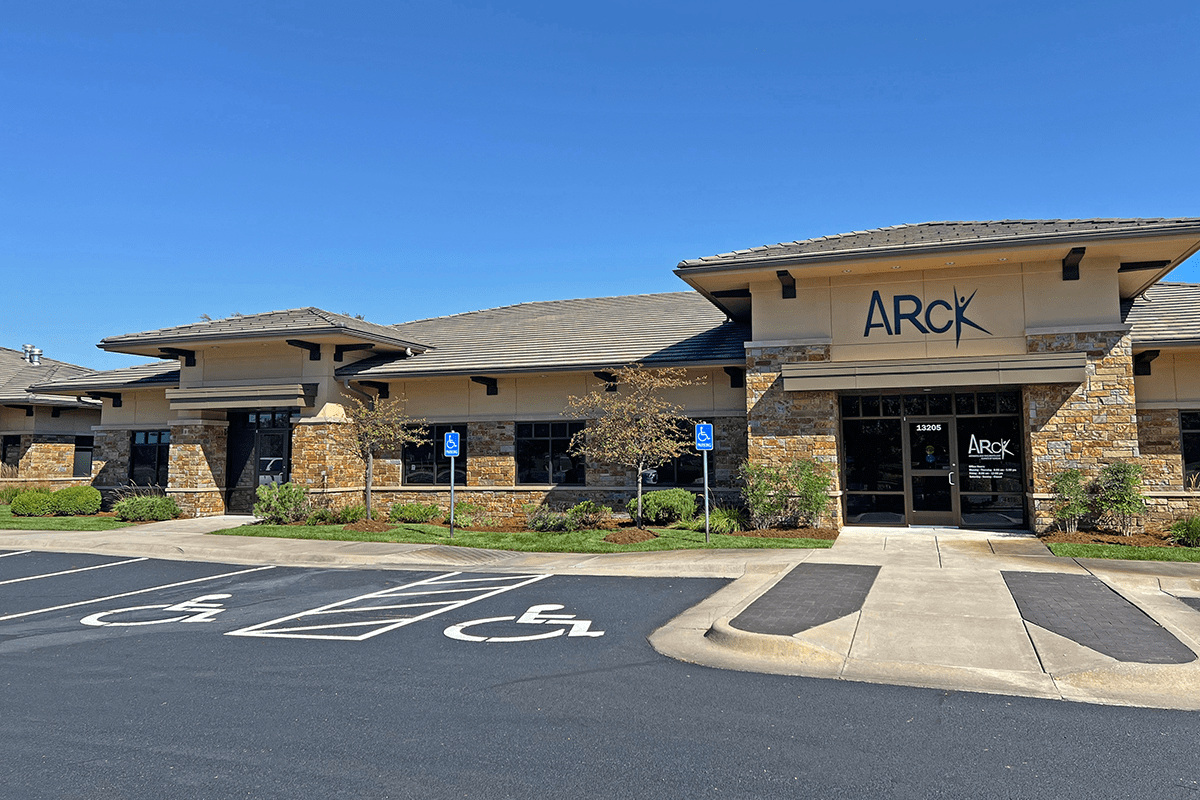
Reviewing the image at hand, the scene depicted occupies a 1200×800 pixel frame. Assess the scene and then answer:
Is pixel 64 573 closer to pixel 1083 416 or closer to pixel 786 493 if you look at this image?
pixel 786 493

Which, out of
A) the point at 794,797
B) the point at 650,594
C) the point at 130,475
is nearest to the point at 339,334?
the point at 130,475

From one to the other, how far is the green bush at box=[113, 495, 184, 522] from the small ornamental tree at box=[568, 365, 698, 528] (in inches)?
437

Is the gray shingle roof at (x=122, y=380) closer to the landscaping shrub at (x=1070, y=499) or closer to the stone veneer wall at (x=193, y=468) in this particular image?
the stone veneer wall at (x=193, y=468)

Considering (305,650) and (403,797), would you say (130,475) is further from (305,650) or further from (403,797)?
(403,797)

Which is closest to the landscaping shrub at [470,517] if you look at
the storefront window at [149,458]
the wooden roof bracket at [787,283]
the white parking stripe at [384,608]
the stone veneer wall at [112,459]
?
the white parking stripe at [384,608]

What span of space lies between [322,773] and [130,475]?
23.0 m

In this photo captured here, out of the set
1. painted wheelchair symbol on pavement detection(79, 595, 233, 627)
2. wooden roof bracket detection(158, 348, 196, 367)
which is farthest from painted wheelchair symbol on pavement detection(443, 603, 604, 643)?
wooden roof bracket detection(158, 348, 196, 367)

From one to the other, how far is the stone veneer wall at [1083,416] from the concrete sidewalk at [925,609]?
1553 millimetres

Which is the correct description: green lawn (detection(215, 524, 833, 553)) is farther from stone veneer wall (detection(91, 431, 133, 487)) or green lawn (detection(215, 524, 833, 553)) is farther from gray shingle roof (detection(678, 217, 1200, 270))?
stone veneer wall (detection(91, 431, 133, 487))

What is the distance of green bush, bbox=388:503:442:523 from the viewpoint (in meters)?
19.0

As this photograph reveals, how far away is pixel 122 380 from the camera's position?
2373 centimetres

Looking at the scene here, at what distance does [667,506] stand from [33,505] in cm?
1807

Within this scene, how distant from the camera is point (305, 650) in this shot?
7.62 meters

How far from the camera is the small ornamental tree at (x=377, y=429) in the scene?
1809 cm
